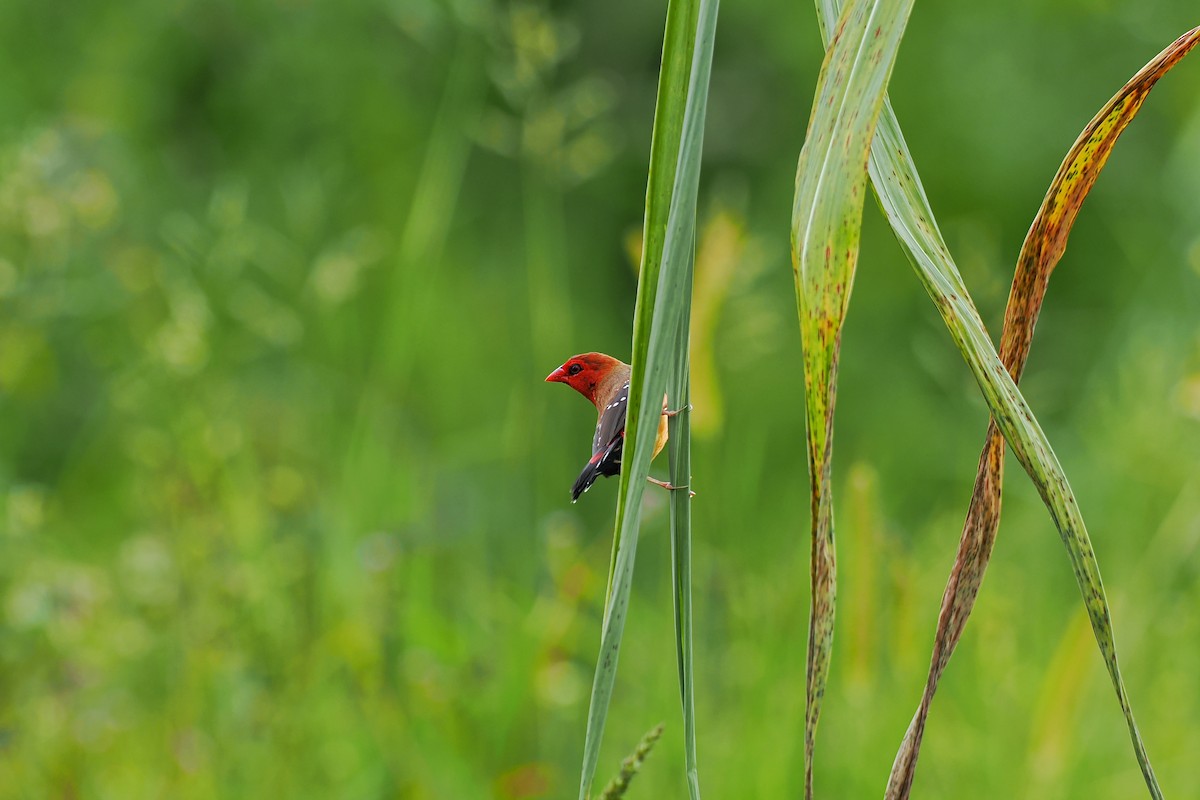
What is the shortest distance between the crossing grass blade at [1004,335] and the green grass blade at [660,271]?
64 mm

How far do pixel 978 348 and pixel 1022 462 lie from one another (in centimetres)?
3

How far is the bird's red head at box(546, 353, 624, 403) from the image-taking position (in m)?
0.37

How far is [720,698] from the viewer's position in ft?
4.72

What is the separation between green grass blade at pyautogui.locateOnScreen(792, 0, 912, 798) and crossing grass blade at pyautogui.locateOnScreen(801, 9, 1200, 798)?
36 millimetres

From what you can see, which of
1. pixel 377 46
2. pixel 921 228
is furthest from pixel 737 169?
pixel 921 228

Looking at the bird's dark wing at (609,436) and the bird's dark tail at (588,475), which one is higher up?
the bird's dark wing at (609,436)

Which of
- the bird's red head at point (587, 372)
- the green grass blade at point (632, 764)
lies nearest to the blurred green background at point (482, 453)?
the bird's red head at point (587, 372)

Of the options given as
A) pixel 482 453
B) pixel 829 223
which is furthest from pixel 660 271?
pixel 482 453

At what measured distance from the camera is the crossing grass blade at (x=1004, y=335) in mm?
306

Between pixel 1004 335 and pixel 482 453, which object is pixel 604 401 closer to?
pixel 1004 335

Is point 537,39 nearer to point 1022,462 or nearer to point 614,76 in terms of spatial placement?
point 1022,462

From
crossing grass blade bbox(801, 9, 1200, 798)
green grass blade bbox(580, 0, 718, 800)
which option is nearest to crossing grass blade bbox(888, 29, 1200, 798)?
crossing grass blade bbox(801, 9, 1200, 798)

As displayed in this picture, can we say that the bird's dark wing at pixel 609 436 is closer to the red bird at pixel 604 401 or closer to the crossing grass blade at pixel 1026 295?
the red bird at pixel 604 401

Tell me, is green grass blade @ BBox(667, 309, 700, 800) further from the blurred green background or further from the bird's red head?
the blurred green background
